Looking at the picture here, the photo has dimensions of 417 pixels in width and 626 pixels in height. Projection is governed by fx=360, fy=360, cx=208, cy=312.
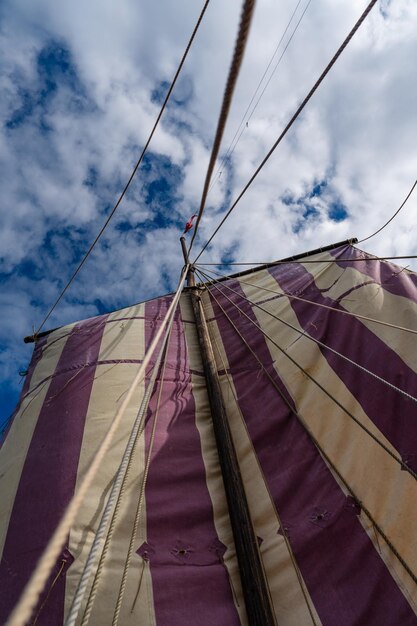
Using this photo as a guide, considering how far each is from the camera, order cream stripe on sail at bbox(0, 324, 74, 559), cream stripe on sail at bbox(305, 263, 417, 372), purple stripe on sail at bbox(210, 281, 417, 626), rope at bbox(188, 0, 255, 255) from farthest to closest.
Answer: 1. cream stripe on sail at bbox(305, 263, 417, 372)
2. cream stripe on sail at bbox(0, 324, 74, 559)
3. purple stripe on sail at bbox(210, 281, 417, 626)
4. rope at bbox(188, 0, 255, 255)

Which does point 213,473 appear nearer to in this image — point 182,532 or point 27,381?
point 182,532

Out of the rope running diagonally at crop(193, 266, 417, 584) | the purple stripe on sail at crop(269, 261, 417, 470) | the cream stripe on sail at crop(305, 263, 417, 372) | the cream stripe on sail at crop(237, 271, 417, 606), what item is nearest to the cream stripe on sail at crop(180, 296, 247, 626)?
the rope running diagonally at crop(193, 266, 417, 584)

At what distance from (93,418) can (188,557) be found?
1.27 meters

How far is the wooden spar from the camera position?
168 cm

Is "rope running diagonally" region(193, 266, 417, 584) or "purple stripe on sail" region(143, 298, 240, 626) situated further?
"purple stripe on sail" region(143, 298, 240, 626)

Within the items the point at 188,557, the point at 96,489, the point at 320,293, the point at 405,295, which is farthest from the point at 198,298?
the point at 188,557

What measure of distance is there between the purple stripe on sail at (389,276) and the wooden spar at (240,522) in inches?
→ 68.3

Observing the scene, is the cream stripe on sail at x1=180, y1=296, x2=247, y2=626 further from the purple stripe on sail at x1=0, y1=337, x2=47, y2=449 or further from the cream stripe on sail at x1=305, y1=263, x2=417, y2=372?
the purple stripe on sail at x1=0, y1=337, x2=47, y2=449

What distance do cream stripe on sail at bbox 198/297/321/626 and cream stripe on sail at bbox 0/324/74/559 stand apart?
1380mm

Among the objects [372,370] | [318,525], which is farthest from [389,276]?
[318,525]

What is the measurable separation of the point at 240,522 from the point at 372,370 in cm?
134

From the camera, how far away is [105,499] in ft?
7.14

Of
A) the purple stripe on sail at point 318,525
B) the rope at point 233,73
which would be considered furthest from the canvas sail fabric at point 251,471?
the rope at point 233,73

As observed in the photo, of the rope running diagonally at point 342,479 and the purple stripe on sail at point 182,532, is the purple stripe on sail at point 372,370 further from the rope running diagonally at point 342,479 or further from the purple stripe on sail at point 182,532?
the purple stripe on sail at point 182,532
